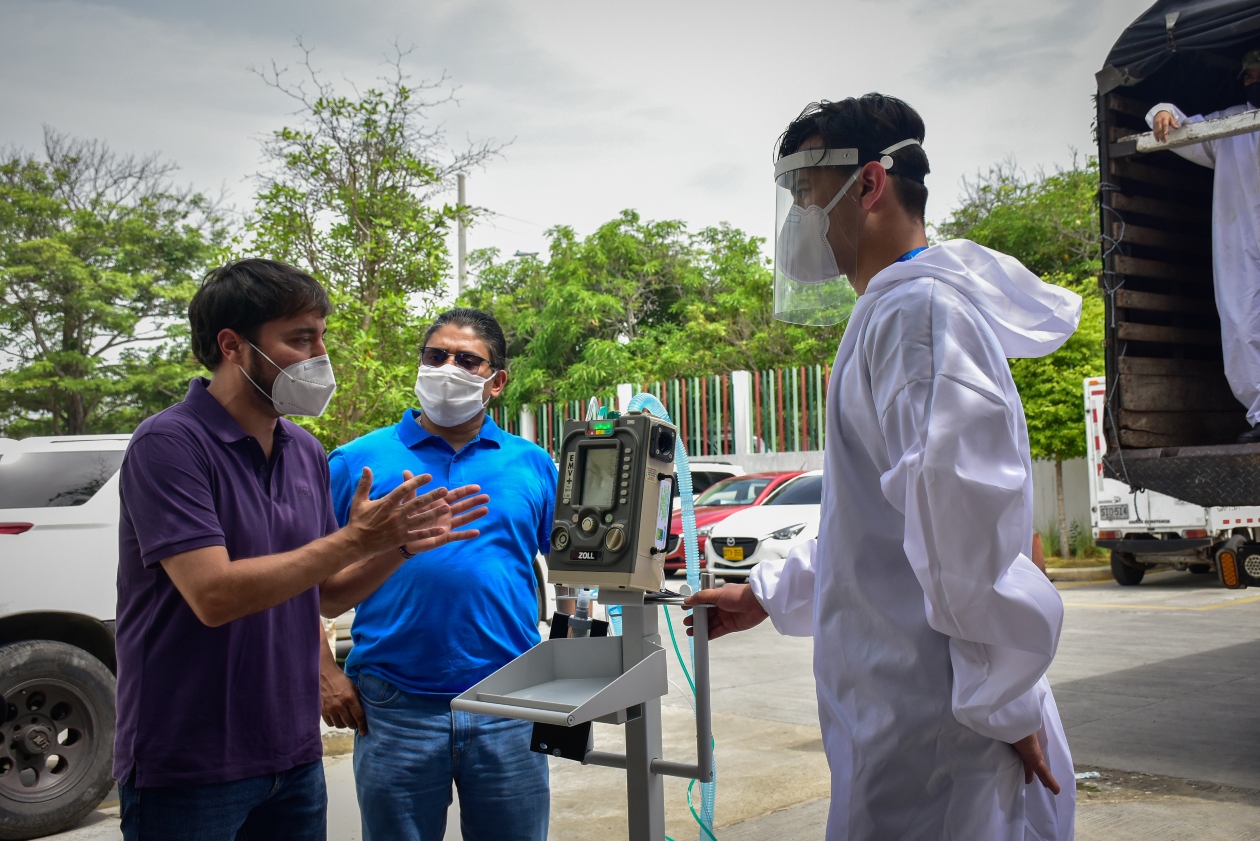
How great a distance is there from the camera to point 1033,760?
1.87 meters

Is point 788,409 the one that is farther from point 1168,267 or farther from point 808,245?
point 808,245

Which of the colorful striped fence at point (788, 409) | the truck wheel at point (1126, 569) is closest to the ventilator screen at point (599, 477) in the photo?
the truck wheel at point (1126, 569)

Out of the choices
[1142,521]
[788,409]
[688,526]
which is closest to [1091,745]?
[688,526]

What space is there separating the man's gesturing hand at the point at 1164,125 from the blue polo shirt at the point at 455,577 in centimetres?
407

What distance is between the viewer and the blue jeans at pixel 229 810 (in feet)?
6.79

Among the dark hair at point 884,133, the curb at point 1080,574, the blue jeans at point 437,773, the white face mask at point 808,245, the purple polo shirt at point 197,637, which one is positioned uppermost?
the dark hair at point 884,133

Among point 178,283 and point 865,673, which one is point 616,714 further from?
point 178,283

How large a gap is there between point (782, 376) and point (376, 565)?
54.4 feet

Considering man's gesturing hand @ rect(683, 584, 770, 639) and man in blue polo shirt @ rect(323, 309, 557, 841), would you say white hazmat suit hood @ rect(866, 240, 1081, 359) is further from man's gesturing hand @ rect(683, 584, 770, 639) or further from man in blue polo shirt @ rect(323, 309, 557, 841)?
man in blue polo shirt @ rect(323, 309, 557, 841)

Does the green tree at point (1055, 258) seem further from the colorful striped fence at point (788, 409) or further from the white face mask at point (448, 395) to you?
the white face mask at point (448, 395)

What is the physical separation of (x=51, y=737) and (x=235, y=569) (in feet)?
11.5

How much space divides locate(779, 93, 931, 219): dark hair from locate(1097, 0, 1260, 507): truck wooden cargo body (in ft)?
12.7

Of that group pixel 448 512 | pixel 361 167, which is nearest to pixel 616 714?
pixel 448 512

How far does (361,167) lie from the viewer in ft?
30.8
